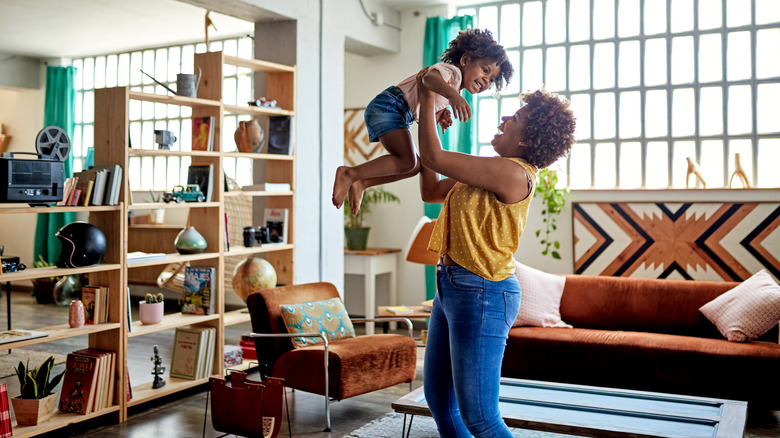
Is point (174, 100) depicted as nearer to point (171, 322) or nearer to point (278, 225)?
point (278, 225)

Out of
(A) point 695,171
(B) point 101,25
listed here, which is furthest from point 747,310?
(B) point 101,25

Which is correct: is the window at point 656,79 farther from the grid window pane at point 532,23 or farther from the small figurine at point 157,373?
the small figurine at point 157,373

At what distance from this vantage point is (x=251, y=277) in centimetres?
481

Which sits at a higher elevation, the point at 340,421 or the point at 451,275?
the point at 451,275

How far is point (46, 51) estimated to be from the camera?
8789 millimetres

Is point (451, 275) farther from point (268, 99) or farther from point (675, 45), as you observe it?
point (675, 45)

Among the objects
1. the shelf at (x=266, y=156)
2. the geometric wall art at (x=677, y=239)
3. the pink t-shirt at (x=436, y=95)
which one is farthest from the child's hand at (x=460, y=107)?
the geometric wall art at (x=677, y=239)

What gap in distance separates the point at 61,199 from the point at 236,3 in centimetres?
185

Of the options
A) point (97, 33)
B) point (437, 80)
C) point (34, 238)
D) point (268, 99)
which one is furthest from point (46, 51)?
point (437, 80)

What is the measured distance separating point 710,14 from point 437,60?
7.11ft

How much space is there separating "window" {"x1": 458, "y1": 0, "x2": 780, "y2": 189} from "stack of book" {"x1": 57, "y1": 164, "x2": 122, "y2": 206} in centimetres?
283

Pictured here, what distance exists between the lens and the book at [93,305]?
3914mm

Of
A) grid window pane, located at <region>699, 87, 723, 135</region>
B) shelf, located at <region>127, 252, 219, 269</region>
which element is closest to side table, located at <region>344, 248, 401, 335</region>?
shelf, located at <region>127, 252, 219, 269</region>

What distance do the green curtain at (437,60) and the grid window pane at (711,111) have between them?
5.98 feet
